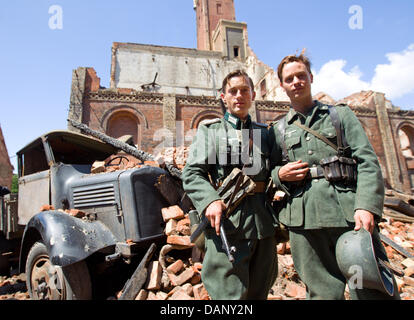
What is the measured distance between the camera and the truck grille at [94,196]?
131 inches

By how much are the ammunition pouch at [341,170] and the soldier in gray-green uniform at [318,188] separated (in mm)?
29

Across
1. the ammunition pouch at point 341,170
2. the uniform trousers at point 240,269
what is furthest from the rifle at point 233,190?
the ammunition pouch at point 341,170

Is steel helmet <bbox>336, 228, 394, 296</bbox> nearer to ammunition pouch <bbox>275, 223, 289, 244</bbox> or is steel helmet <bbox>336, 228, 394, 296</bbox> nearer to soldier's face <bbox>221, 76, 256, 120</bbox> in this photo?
ammunition pouch <bbox>275, 223, 289, 244</bbox>

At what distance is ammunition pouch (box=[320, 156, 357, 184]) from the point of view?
1.72 metres

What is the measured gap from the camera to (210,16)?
33.2 m

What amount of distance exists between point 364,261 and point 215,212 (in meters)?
0.88

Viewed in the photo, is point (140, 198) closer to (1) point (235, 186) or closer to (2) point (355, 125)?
(1) point (235, 186)

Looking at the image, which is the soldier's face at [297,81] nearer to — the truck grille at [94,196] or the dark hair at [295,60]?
the dark hair at [295,60]

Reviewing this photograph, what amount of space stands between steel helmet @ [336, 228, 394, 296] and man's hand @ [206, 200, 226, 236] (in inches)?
29.6

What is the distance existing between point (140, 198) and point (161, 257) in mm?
807

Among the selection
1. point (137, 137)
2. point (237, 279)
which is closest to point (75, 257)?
point (237, 279)

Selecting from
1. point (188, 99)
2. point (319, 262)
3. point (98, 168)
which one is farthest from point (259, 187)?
point (188, 99)

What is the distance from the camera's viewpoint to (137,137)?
1681 centimetres

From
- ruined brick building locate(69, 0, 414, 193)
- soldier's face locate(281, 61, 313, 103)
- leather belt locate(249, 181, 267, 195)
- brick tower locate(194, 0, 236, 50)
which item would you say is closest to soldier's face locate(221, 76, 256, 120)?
soldier's face locate(281, 61, 313, 103)
